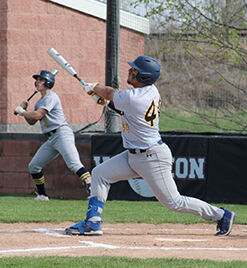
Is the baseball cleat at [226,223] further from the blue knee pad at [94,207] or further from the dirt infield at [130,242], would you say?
the blue knee pad at [94,207]

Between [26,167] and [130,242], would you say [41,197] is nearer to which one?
[26,167]

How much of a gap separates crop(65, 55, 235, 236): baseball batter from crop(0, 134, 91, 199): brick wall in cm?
452

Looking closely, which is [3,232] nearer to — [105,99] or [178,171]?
[105,99]

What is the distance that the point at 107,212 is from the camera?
8.98 m

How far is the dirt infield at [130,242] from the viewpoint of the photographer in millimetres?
5598

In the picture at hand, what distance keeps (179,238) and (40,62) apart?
29.7 feet

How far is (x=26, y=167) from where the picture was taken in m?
11.6

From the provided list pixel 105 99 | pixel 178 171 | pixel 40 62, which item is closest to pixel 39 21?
pixel 40 62

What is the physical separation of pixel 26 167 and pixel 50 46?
14.6 feet

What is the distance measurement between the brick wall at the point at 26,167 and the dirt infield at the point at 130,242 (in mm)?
3366

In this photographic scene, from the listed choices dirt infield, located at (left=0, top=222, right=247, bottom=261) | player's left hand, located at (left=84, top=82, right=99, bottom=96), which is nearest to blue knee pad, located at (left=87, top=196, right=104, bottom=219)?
dirt infield, located at (left=0, top=222, right=247, bottom=261)

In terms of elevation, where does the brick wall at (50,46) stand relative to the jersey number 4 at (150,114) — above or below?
above

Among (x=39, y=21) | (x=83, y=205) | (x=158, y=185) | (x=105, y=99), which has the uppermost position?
(x=39, y=21)

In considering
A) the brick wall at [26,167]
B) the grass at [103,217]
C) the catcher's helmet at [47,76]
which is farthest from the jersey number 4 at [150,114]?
the brick wall at [26,167]
